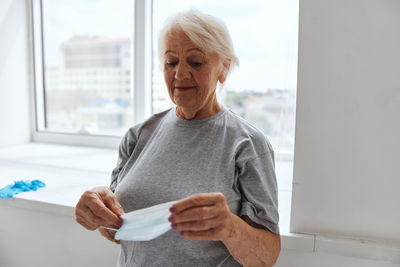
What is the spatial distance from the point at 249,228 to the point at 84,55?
1.61 meters

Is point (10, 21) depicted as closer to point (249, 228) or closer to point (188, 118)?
point (188, 118)

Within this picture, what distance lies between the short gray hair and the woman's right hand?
51 cm

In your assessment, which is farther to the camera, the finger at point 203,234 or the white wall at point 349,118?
→ the white wall at point 349,118

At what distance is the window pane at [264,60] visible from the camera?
4.58 feet

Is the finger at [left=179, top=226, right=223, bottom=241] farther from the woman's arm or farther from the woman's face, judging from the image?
the woman's face

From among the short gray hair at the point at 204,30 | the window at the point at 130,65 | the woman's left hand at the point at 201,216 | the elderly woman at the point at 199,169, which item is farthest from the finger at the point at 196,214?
the window at the point at 130,65

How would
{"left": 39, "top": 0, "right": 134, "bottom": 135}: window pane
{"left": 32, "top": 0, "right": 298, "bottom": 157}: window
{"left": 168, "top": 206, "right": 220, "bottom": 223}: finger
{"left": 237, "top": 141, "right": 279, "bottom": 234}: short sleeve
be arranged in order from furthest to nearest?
1. {"left": 39, "top": 0, "right": 134, "bottom": 135}: window pane
2. {"left": 32, "top": 0, "right": 298, "bottom": 157}: window
3. {"left": 237, "top": 141, "right": 279, "bottom": 234}: short sleeve
4. {"left": 168, "top": 206, "right": 220, "bottom": 223}: finger

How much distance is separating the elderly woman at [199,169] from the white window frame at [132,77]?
0.77 metres

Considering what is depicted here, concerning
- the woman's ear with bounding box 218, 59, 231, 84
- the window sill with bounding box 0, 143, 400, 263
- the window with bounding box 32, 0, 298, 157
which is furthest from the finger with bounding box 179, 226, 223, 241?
the window with bounding box 32, 0, 298, 157

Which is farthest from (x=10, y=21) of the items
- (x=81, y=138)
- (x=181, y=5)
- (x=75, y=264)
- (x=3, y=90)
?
(x=75, y=264)

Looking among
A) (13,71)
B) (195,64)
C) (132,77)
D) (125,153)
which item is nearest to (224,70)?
(195,64)

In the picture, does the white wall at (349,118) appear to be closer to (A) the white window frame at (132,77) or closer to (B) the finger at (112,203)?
(B) the finger at (112,203)

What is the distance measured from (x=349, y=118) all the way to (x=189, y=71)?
0.49m

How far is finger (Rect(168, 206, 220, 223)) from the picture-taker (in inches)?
27.3
